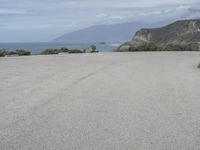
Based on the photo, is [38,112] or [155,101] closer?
[38,112]

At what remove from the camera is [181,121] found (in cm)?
802

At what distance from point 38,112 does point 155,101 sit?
2910 mm

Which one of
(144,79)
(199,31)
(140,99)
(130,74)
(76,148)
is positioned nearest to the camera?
(76,148)

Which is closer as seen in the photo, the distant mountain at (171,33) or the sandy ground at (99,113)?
the sandy ground at (99,113)

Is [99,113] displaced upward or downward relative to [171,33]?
downward

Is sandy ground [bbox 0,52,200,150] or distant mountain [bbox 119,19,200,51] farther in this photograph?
distant mountain [bbox 119,19,200,51]

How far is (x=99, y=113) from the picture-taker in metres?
8.69

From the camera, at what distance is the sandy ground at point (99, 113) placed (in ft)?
21.6

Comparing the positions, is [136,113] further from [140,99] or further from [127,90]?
[127,90]

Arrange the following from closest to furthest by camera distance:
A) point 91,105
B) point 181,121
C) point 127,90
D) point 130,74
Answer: point 181,121, point 91,105, point 127,90, point 130,74

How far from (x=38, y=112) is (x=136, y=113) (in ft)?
6.39

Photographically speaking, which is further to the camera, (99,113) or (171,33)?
(171,33)

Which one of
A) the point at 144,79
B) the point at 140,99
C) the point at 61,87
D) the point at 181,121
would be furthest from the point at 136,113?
the point at 144,79

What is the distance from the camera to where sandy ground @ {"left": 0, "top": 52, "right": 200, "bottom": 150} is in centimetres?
659
